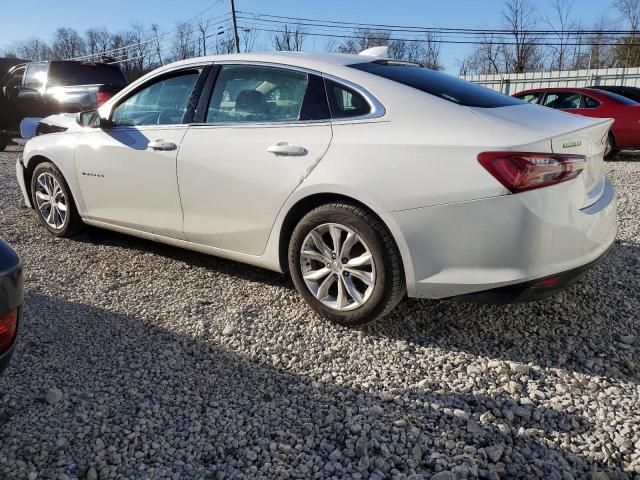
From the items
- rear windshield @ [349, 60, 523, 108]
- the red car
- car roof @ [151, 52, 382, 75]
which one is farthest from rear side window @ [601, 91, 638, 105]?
car roof @ [151, 52, 382, 75]

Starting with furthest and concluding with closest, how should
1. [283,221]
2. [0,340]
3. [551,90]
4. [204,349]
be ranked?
1. [551,90]
2. [283,221]
3. [204,349]
4. [0,340]

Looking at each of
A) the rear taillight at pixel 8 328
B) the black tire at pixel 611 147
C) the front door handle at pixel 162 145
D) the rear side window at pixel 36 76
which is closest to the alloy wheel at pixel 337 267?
the front door handle at pixel 162 145

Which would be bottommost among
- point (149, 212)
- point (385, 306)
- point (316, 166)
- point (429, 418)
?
point (429, 418)

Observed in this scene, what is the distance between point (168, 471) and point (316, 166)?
1721 mm

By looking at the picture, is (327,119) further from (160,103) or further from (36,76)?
(36,76)

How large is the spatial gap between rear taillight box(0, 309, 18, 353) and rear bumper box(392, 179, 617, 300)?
1770 millimetres

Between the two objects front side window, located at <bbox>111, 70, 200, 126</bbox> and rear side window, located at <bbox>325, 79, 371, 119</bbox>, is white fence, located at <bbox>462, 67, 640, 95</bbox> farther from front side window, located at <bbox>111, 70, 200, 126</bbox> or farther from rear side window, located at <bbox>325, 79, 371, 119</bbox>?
rear side window, located at <bbox>325, 79, 371, 119</bbox>

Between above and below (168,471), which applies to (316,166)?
above

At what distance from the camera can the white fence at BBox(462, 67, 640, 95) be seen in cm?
2291

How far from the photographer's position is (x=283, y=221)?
323 cm

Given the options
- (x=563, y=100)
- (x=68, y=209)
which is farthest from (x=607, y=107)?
(x=68, y=209)

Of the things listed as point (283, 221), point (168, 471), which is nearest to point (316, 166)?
point (283, 221)

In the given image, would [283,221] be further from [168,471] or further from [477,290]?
[168,471]

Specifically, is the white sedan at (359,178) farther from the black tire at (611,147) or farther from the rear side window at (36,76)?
the black tire at (611,147)
